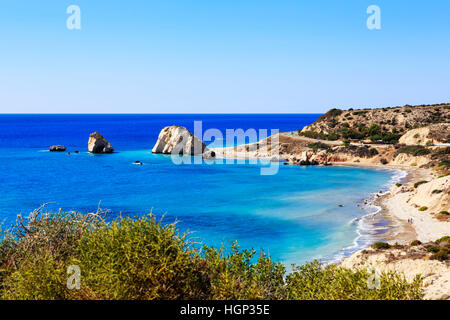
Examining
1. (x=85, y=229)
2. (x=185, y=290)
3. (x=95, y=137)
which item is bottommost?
(x=185, y=290)

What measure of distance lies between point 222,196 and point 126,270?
181 feet

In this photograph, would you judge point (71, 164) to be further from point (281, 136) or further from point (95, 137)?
point (281, 136)

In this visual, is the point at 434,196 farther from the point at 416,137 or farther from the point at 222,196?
the point at 416,137

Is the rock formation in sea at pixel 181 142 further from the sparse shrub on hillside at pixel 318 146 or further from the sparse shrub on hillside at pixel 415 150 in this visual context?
the sparse shrub on hillside at pixel 415 150

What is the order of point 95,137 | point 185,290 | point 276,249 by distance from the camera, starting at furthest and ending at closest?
point 95,137 < point 276,249 < point 185,290

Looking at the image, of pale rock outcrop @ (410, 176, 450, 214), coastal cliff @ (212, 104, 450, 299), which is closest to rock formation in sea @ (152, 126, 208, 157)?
coastal cliff @ (212, 104, 450, 299)

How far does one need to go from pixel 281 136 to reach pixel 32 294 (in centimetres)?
12136

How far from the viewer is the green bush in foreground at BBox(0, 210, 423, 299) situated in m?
16.3

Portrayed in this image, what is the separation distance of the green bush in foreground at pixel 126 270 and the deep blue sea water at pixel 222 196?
1973 centimetres

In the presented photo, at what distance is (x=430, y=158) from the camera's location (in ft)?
303

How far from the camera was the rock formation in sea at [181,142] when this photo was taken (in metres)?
125

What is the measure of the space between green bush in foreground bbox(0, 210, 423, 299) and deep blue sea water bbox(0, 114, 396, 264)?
64.7 feet

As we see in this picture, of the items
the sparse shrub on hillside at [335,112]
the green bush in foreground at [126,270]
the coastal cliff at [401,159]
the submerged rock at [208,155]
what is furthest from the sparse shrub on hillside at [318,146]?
the green bush in foreground at [126,270]
